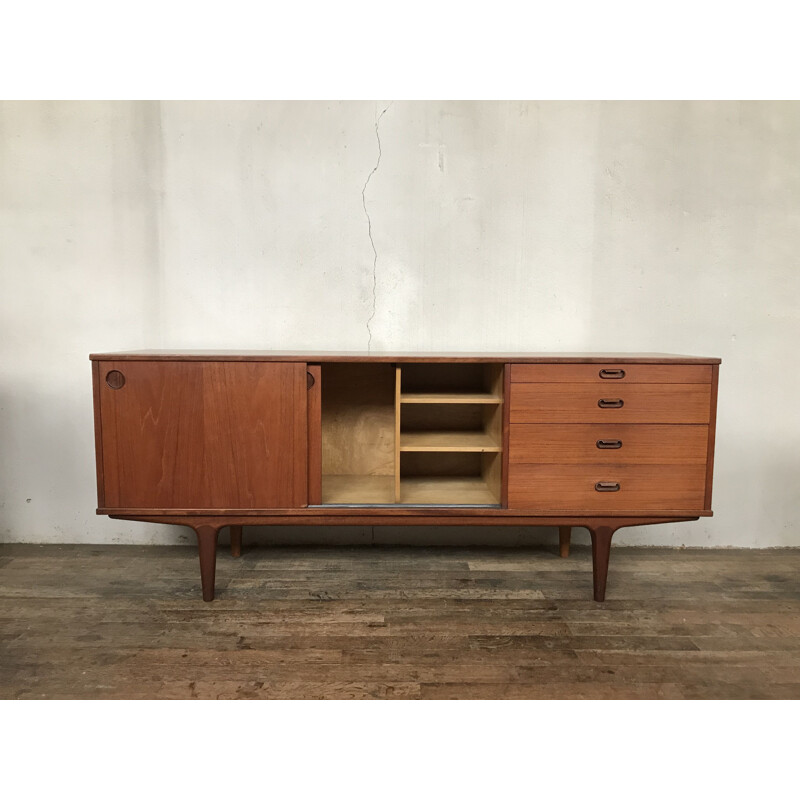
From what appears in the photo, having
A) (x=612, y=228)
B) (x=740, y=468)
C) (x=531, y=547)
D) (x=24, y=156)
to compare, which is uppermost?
(x=24, y=156)

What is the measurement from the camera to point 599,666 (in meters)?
1.87

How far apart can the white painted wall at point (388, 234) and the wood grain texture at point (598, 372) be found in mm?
675

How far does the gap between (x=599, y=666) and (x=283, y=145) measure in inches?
92.2

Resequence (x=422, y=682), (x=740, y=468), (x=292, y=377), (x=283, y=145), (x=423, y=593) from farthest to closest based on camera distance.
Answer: (x=740, y=468)
(x=283, y=145)
(x=423, y=593)
(x=292, y=377)
(x=422, y=682)

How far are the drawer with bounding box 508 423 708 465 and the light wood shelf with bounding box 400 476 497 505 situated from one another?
22 cm

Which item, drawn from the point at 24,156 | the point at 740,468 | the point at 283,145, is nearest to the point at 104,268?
the point at 24,156

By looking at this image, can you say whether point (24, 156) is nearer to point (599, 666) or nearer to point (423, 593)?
point (423, 593)

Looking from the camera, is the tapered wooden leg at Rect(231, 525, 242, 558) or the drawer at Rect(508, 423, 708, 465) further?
the tapered wooden leg at Rect(231, 525, 242, 558)

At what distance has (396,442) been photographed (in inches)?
87.1

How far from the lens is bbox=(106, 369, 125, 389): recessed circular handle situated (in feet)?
7.00

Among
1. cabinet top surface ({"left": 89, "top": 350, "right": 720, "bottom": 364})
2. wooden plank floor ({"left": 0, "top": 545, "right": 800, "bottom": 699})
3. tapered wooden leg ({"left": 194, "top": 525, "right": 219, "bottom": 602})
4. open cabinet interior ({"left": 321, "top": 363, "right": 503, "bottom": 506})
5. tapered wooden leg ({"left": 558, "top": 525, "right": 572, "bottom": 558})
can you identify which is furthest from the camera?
tapered wooden leg ({"left": 558, "top": 525, "right": 572, "bottom": 558})

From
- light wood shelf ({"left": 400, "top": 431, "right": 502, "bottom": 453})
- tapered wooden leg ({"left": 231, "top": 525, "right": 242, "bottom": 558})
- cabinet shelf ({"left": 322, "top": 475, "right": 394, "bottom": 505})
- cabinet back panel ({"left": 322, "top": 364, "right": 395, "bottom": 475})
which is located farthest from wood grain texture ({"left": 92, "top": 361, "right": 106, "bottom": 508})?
light wood shelf ({"left": 400, "top": 431, "right": 502, "bottom": 453})

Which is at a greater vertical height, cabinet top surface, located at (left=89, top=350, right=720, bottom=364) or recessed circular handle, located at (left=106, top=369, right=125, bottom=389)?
cabinet top surface, located at (left=89, top=350, right=720, bottom=364)

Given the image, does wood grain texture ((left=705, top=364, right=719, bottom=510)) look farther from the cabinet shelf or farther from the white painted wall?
the cabinet shelf
